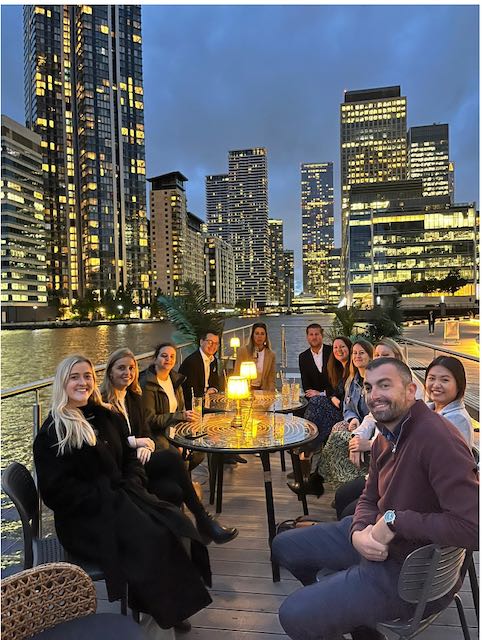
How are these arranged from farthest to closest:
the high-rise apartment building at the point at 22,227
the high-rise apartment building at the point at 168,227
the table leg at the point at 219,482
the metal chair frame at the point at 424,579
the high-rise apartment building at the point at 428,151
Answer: the high-rise apartment building at the point at 428,151 < the high-rise apartment building at the point at 168,227 < the high-rise apartment building at the point at 22,227 < the table leg at the point at 219,482 < the metal chair frame at the point at 424,579

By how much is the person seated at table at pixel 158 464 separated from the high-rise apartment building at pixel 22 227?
8865 cm

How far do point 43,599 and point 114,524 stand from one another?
0.71 m

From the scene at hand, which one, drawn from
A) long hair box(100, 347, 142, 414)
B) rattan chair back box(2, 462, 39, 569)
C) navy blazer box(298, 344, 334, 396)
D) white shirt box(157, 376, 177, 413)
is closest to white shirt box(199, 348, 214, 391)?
white shirt box(157, 376, 177, 413)

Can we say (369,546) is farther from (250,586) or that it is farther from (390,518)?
(250,586)

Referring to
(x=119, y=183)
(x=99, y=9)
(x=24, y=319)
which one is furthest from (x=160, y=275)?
(x=99, y=9)

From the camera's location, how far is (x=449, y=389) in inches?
97.3

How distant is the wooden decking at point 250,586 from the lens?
2.16 meters

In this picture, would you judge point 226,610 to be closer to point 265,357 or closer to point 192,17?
point 265,357

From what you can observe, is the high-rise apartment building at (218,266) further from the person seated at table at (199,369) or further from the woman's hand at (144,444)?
the woman's hand at (144,444)

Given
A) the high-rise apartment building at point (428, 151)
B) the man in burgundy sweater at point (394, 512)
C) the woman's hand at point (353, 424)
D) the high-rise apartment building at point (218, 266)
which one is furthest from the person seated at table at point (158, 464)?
the high-rise apartment building at point (428, 151)

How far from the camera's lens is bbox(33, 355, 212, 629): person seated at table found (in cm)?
204

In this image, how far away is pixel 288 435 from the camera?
2.98m

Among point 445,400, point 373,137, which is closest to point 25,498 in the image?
point 445,400

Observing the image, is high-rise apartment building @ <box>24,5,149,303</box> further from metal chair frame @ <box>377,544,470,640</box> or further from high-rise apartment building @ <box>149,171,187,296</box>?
metal chair frame @ <box>377,544,470,640</box>
